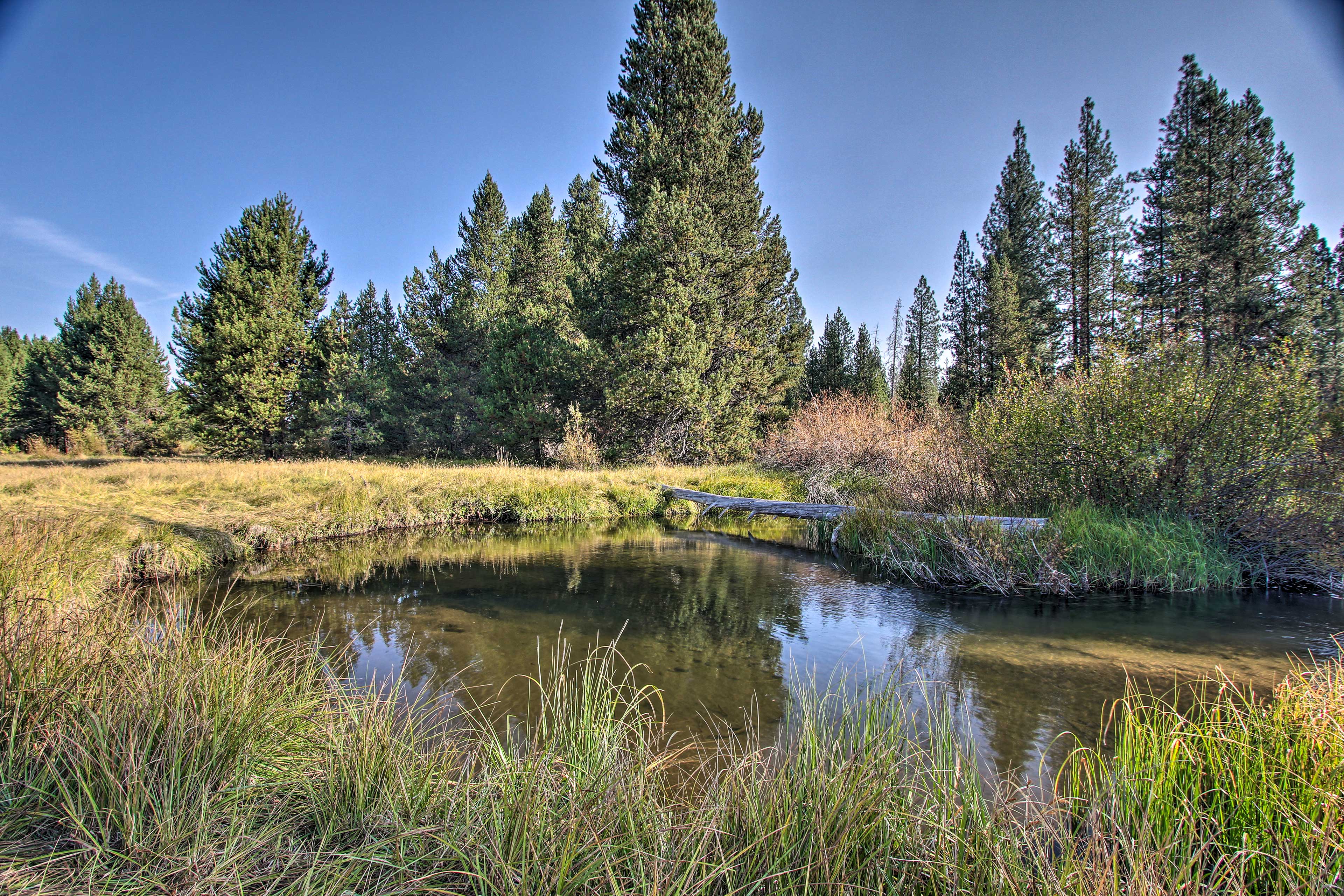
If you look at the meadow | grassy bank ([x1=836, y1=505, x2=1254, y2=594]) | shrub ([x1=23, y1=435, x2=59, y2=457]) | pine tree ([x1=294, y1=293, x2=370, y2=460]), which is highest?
pine tree ([x1=294, y1=293, x2=370, y2=460])

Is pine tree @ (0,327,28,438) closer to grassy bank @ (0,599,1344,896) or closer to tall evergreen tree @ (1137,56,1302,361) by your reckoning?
grassy bank @ (0,599,1344,896)

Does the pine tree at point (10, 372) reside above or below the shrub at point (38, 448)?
above

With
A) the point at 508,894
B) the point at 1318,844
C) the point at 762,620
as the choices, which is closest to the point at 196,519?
the point at 762,620

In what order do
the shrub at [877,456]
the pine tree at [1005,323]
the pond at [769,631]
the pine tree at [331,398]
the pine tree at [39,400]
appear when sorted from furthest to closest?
the pine tree at [39,400], the pine tree at [1005,323], the pine tree at [331,398], the shrub at [877,456], the pond at [769,631]

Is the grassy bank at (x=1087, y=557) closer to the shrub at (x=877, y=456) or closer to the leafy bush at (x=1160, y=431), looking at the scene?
the leafy bush at (x=1160, y=431)

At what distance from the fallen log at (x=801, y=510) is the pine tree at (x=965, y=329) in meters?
20.8

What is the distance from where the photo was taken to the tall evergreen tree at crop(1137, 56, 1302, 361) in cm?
2073

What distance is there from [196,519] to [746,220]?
821 inches

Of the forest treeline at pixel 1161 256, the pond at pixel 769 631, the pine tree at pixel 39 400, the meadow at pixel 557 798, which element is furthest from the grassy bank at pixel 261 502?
the pine tree at pixel 39 400

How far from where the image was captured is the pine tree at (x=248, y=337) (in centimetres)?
2189

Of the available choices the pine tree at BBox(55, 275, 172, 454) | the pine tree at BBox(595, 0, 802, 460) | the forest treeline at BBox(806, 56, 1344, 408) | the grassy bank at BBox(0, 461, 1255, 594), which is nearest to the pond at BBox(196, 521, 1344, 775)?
the grassy bank at BBox(0, 461, 1255, 594)

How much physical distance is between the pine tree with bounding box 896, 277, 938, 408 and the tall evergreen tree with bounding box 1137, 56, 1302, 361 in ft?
40.1

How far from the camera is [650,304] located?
19750 millimetres

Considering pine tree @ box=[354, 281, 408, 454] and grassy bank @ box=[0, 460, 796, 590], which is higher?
pine tree @ box=[354, 281, 408, 454]
